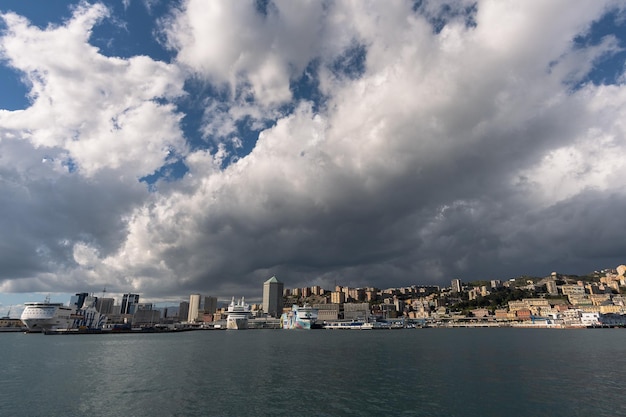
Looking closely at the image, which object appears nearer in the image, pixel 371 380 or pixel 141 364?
pixel 371 380

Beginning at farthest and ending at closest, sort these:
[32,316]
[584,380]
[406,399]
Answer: [32,316] → [584,380] → [406,399]

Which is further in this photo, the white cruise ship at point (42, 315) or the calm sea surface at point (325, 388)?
the white cruise ship at point (42, 315)

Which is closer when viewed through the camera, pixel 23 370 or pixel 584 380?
pixel 584 380

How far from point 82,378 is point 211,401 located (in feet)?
75.1

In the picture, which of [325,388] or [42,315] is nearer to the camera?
[325,388]

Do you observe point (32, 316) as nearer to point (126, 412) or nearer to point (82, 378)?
point (82, 378)

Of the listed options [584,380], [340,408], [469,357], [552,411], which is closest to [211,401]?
[340,408]

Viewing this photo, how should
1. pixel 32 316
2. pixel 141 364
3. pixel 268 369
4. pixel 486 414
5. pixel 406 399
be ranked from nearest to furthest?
pixel 486 414, pixel 406 399, pixel 268 369, pixel 141 364, pixel 32 316

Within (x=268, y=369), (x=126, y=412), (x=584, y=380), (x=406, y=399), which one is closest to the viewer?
(x=126, y=412)

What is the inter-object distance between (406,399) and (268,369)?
23.7 meters

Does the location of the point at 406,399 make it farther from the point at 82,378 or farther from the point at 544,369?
the point at 82,378

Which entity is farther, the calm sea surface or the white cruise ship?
the white cruise ship

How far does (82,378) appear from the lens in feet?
141

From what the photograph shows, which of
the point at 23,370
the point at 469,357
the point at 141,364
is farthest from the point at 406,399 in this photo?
the point at 23,370
